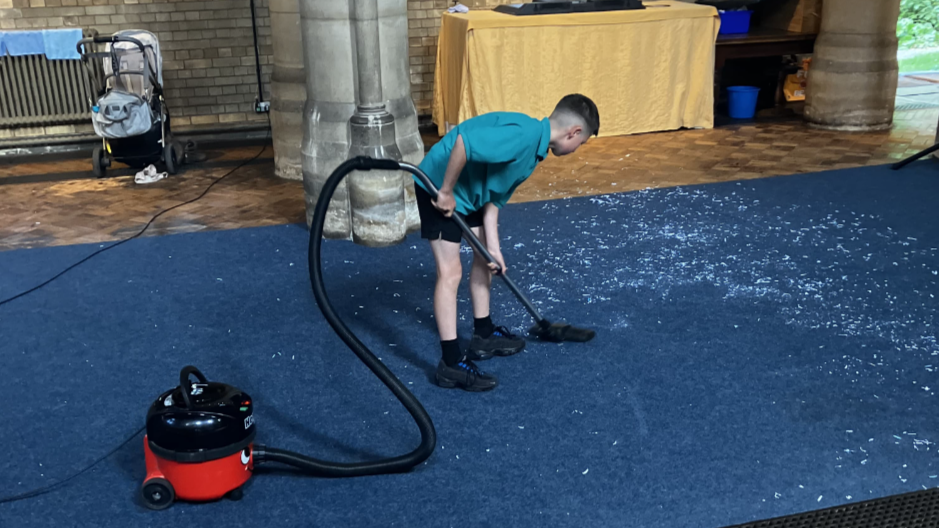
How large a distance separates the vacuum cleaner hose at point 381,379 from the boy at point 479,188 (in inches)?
13.4

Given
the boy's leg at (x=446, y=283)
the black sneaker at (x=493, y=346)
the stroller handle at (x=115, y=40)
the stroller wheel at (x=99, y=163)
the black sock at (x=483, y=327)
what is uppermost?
the stroller handle at (x=115, y=40)

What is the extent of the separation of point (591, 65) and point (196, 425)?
5.54 metres

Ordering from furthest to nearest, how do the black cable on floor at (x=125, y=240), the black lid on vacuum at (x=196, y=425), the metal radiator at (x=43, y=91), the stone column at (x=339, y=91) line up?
the metal radiator at (x=43, y=91)
the stone column at (x=339, y=91)
the black cable on floor at (x=125, y=240)
the black lid on vacuum at (x=196, y=425)

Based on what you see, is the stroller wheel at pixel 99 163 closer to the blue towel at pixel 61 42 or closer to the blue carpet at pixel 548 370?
the blue towel at pixel 61 42

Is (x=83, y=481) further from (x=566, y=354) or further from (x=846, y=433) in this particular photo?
(x=846, y=433)

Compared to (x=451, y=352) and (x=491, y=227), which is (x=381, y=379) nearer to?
(x=451, y=352)

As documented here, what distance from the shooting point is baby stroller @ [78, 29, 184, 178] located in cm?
617

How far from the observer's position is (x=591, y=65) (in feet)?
23.9

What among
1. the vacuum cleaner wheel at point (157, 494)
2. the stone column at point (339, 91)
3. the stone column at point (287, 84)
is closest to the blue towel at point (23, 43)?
the stone column at point (287, 84)

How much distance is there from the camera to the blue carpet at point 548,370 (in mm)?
2695

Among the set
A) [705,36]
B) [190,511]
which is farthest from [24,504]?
[705,36]

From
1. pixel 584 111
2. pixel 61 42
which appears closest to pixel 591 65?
pixel 61 42

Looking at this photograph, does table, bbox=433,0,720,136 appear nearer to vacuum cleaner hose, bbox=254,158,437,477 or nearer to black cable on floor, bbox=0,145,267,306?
black cable on floor, bbox=0,145,267,306

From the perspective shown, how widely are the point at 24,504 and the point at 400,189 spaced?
2.79m
